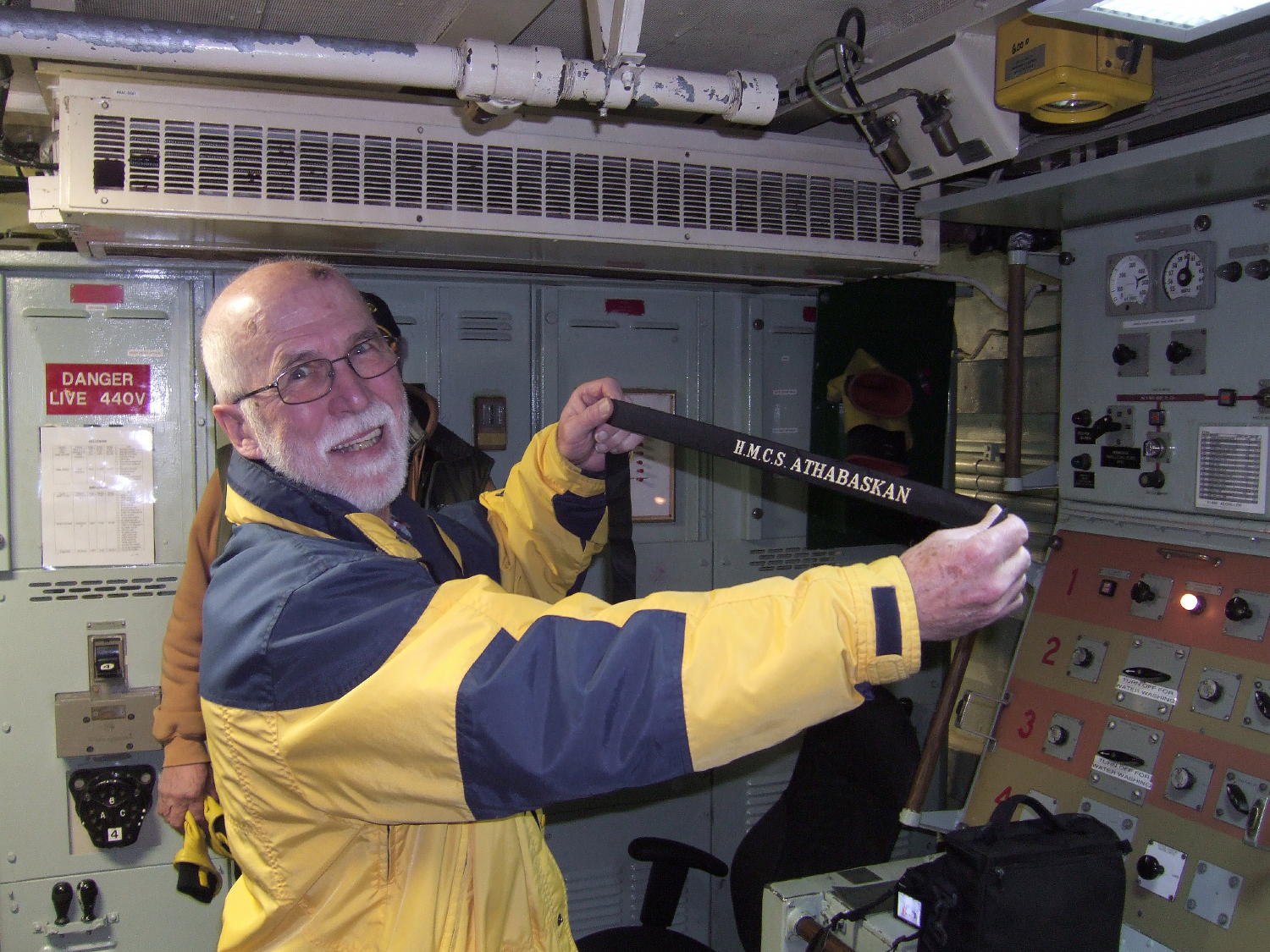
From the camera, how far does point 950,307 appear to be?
386cm

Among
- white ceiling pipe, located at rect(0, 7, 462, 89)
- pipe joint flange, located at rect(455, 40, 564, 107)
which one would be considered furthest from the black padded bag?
white ceiling pipe, located at rect(0, 7, 462, 89)

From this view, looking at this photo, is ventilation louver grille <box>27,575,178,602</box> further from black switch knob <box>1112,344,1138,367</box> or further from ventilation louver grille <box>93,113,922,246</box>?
black switch knob <box>1112,344,1138,367</box>

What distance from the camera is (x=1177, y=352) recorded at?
297cm

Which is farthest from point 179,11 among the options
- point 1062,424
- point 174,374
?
point 1062,424

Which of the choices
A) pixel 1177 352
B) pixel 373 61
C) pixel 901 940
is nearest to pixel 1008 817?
pixel 901 940

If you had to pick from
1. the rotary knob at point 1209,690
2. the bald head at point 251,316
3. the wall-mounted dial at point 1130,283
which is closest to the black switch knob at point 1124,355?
the wall-mounted dial at point 1130,283

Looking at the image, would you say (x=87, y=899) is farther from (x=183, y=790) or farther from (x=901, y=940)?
(x=901, y=940)

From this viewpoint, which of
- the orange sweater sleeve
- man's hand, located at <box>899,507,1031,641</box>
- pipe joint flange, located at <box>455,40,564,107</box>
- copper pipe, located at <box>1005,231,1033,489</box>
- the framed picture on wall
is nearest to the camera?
man's hand, located at <box>899,507,1031,641</box>

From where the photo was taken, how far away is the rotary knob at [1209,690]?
2760 mm

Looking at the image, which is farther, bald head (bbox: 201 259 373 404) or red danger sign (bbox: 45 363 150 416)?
red danger sign (bbox: 45 363 150 416)

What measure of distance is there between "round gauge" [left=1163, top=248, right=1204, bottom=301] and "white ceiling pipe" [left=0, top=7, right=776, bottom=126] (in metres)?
1.59

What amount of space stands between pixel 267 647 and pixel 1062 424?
9.74 feet

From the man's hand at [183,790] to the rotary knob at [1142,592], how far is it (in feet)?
10.1

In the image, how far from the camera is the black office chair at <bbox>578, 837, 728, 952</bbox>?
10.5 ft
